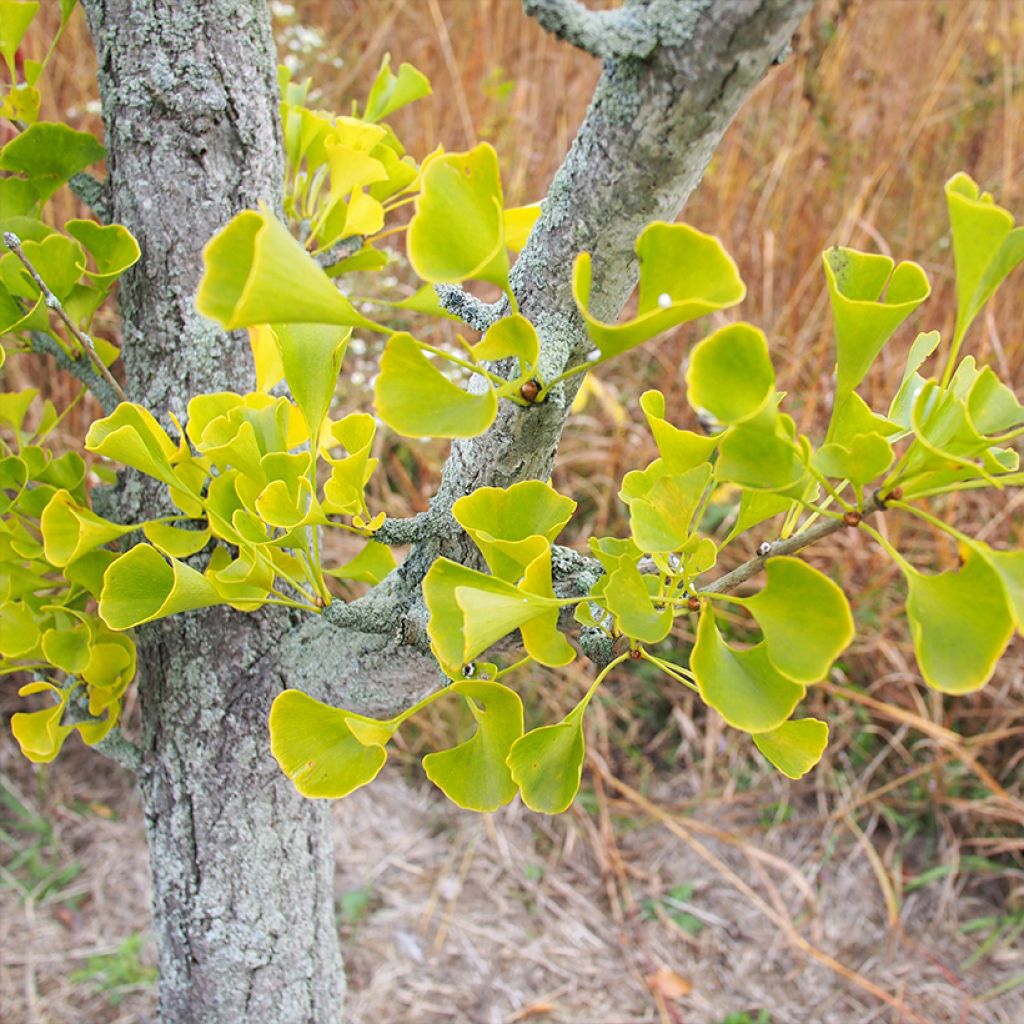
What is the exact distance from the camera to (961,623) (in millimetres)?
279

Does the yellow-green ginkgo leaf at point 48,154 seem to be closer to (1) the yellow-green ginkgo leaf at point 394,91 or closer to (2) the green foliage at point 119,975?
(1) the yellow-green ginkgo leaf at point 394,91

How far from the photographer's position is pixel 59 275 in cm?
49

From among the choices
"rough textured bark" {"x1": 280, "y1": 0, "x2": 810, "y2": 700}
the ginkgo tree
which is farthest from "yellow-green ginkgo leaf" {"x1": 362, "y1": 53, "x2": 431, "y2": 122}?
"rough textured bark" {"x1": 280, "y1": 0, "x2": 810, "y2": 700}

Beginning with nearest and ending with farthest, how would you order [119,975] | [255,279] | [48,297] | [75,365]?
[255,279] → [48,297] → [75,365] → [119,975]

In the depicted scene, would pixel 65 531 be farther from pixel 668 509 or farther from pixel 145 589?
pixel 668 509

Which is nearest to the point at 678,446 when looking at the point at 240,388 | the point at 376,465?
the point at 376,465

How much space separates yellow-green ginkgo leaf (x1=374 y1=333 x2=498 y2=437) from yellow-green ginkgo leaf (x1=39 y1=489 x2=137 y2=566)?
0.21m

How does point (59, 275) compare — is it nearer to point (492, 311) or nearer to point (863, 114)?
point (492, 311)

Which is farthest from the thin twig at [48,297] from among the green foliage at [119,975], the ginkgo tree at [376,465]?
the green foliage at [119,975]

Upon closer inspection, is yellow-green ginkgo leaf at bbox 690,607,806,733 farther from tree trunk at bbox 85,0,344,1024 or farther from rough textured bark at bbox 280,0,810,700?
tree trunk at bbox 85,0,344,1024

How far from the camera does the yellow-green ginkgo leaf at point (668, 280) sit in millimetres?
264

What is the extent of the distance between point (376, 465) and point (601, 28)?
0.20 metres

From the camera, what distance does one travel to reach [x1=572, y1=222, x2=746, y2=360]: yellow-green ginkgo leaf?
264 mm

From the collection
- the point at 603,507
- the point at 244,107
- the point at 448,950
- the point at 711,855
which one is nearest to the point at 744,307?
the point at 603,507
